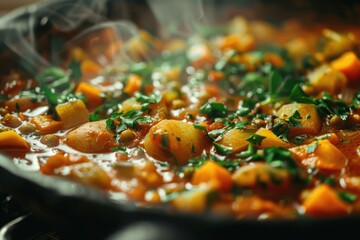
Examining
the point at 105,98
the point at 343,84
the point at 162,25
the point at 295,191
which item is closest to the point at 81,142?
the point at 105,98

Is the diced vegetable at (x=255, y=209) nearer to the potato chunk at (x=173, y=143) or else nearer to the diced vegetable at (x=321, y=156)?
the diced vegetable at (x=321, y=156)

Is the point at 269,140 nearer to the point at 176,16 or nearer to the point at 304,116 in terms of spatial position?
the point at 304,116

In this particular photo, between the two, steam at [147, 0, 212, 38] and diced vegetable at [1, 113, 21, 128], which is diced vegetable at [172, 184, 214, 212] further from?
steam at [147, 0, 212, 38]

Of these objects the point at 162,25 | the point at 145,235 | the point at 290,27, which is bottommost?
the point at 290,27

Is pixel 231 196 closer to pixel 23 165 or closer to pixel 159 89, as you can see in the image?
pixel 23 165

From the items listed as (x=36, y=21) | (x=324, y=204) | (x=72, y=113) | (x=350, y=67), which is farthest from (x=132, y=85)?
(x=324, y=204)

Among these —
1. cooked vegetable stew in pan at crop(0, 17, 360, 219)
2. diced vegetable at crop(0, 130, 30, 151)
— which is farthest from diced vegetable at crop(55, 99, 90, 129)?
diced vegetable at crop(0, 130, 30, 151)

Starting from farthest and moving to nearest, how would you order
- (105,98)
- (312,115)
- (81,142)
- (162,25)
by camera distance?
(162,25) → (105,98) → (312,115) → (81,142)
